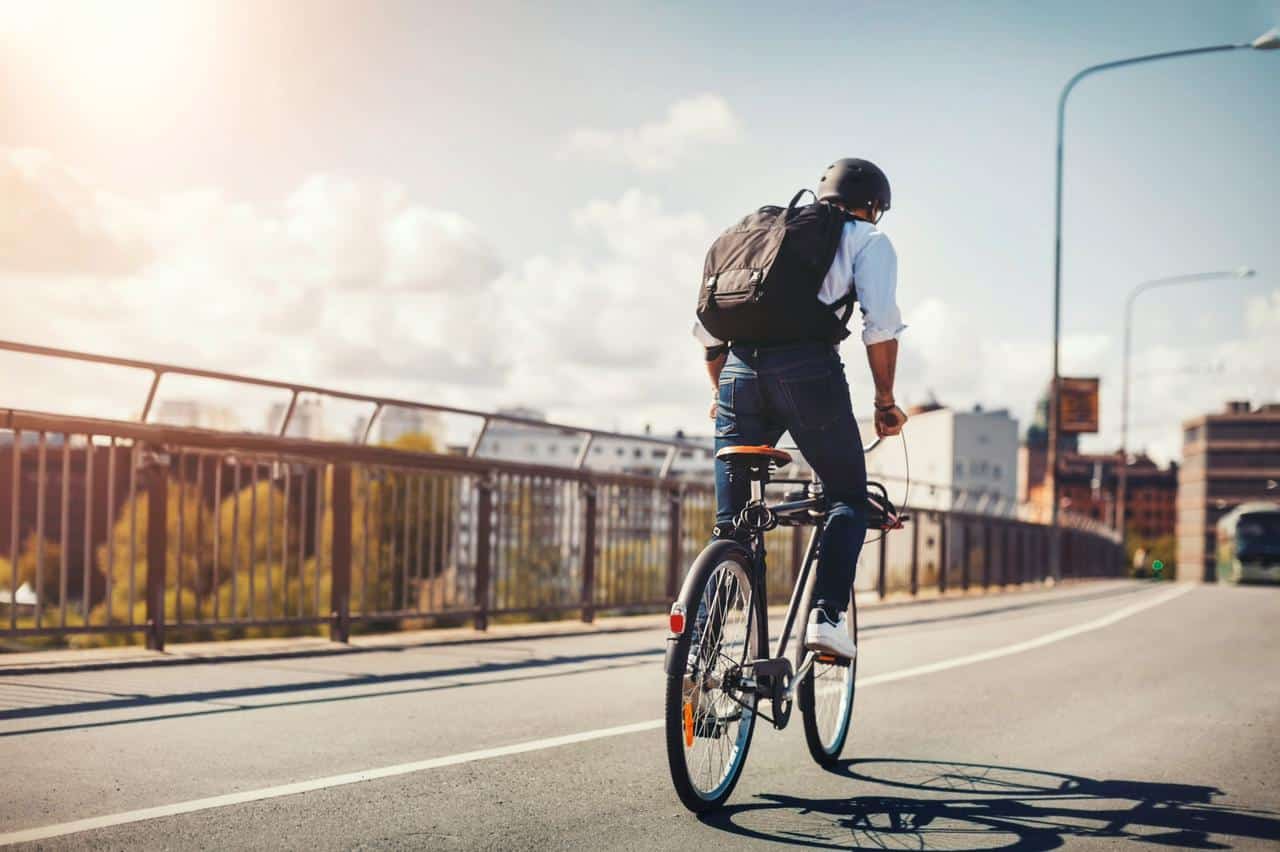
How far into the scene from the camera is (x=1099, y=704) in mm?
7445

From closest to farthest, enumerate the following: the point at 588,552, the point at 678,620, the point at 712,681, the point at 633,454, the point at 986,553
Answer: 1. the point at 678,620
2. the point at 712,681
3. the point at 588,552
4. the point at 633,454
5. the point at 986,553

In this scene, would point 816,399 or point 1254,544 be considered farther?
point 1254,544

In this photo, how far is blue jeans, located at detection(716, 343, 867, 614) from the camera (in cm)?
466

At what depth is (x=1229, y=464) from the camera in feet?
515

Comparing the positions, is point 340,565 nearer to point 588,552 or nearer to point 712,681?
point 588,552

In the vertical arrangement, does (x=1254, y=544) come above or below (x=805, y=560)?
below

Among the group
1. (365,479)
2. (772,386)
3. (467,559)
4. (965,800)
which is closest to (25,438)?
(365,479)

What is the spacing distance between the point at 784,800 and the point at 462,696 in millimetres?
2783

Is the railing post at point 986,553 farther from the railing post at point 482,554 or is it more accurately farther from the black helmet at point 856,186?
the black helmet at point 856,186

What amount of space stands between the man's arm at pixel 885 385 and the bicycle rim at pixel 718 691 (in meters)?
0.75

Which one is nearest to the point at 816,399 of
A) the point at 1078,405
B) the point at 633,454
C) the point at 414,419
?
the point at 414,419

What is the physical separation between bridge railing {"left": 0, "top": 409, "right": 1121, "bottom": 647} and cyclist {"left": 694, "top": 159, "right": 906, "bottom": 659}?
90.9 inches

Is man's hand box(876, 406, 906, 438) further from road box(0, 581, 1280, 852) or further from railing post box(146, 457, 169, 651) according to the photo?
railing post box(146, 457, 169, 651)

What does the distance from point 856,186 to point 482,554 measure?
7.14 meters
